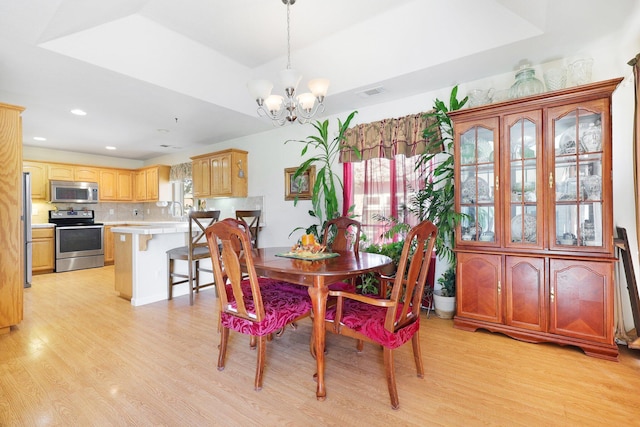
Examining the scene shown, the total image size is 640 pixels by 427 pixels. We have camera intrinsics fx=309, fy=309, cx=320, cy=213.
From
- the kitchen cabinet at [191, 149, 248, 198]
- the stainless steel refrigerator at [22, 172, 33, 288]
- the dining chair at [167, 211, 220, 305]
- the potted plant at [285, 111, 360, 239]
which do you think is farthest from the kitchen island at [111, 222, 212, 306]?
the potted plant at [285, 111, 360, 239]

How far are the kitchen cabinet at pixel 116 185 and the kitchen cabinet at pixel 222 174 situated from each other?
2.52m

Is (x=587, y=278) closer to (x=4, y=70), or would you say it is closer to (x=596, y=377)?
(x=596, y=377)

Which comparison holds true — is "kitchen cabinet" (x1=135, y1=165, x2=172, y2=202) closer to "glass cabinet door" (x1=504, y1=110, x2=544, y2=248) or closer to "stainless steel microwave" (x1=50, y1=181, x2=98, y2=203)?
"stainless steel microwave" (x1=50, y1=181, x2=98, y2=203)

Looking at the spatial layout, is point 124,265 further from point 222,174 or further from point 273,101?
point 273,101

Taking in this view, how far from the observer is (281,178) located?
482 cm

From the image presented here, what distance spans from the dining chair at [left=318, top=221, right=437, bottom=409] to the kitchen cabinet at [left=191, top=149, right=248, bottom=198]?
361 cm

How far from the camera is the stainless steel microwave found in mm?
5938

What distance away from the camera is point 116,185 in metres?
6.92

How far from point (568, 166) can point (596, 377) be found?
153 cm

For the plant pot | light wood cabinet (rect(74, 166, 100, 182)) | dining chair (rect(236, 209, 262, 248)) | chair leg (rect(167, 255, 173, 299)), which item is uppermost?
light wood cabinet (rect(74, 166, 100, 182))

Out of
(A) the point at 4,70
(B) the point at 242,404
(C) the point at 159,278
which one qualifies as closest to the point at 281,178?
(C) the point at 159,278

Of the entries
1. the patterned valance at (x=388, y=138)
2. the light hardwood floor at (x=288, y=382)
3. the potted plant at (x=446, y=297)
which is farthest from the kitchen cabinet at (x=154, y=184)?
the potted plant at (x=446, y=297)

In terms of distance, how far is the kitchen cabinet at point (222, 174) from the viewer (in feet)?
16.8

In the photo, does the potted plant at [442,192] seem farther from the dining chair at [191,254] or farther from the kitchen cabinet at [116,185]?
the kitchen cabinet at [116,185]
